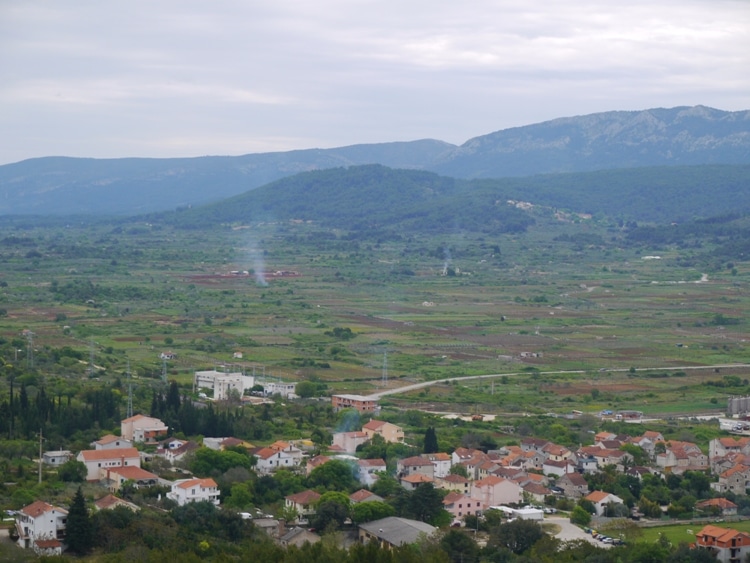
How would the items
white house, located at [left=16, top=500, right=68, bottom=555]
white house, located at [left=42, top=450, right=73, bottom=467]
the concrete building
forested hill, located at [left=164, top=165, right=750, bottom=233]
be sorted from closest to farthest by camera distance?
1. white house, located at [left=16, top=500, right=68, bottom=555]
2. white house, located at [left=42, top=450, right=73, bottom=467]
3. the concrete building
4. forested hill, located at [left=164, top=165, right=750, bottom=233]

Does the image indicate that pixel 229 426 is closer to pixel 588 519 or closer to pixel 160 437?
pixel 160 437

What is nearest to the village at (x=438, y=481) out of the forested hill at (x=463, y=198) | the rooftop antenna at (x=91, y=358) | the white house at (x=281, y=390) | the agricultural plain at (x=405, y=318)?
the white house at (x=281, y=390)

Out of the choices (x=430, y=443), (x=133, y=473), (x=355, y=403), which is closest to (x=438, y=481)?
(x=430, y=443)

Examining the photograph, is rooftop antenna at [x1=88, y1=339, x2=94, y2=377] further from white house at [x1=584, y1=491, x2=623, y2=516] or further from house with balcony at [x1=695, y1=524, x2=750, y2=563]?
house with balcony at [x1=695, y1=524, x2=750, y2=563]

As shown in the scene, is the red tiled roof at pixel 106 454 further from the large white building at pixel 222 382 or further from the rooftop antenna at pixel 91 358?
the rooftop antenna at pixel 91 358

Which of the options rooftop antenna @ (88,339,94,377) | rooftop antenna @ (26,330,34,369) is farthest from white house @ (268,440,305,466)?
rooftop antenna @ (26,330,34,369)

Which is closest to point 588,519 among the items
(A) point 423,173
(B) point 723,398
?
(B) point 723,398
